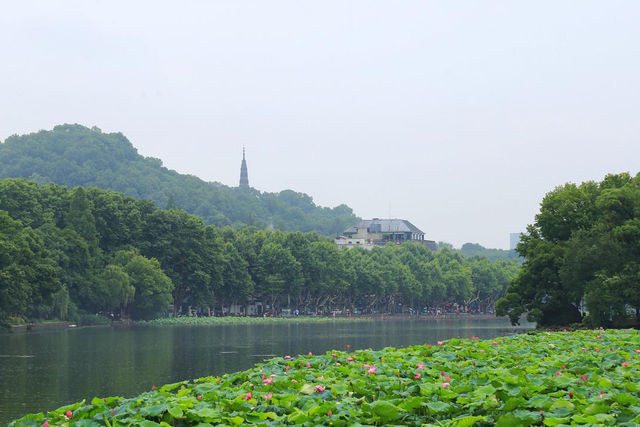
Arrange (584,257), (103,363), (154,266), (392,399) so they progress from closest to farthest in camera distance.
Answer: (392,399) < (103,363) < (584,257) < (154,266)

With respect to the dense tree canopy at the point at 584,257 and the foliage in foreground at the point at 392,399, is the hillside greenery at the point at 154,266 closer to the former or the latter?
the dense tree canopy at the point at 584,257

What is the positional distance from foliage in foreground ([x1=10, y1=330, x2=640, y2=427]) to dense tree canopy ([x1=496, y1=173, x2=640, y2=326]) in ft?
135

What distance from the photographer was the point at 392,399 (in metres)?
12.4

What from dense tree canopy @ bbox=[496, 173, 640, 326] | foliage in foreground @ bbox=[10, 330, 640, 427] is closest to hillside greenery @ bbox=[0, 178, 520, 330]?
dense tree canopy @ bbox=[496, 173, 640, 326]

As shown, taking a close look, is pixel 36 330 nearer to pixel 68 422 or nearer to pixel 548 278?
pixel 548 278

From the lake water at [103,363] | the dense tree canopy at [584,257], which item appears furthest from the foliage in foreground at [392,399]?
the dense tree canopy at [584,257]

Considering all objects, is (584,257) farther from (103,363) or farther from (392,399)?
(392,399)

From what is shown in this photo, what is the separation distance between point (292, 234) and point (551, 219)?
244ft

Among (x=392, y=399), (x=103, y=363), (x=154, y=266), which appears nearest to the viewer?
(x=392, y=399)

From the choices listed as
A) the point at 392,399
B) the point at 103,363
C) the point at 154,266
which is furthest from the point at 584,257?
the point at 154,266

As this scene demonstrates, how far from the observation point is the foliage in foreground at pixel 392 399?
36.1ft

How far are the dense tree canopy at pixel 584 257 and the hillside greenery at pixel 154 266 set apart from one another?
42087 mm

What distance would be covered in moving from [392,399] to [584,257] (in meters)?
49.4

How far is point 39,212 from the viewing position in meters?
92.4
